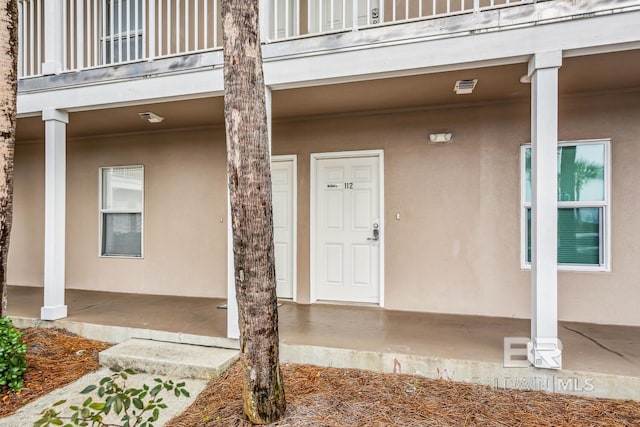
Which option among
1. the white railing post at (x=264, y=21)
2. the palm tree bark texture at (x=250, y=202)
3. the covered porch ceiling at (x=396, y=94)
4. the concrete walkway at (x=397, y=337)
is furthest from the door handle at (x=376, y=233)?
the palm tree bark texture at (x=250, y=202)

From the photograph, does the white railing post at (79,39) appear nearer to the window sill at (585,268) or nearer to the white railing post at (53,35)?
the white railing post at (53,35)

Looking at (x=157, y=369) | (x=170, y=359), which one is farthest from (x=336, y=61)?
(x=157, y=369)

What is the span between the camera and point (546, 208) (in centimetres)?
303

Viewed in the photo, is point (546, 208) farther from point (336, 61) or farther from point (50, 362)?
point (50, 362)

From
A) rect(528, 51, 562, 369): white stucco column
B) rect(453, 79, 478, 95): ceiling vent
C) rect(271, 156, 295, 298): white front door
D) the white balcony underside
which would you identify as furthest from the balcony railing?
rect(271, 156, 295, 298): white front door

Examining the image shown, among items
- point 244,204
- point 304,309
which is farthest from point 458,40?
point 304,309

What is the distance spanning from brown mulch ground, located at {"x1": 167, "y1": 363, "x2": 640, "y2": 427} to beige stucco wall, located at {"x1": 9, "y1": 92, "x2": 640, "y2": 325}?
5.48 feet

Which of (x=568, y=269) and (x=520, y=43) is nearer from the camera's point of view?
(x=520, y=43)

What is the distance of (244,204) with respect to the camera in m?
2.36

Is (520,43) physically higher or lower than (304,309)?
higher

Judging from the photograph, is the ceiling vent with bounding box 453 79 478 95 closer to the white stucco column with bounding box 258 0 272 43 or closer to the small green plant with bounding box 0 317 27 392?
the white stucco column with bounding box 258 0 272 43

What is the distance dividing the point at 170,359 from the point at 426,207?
130 inches

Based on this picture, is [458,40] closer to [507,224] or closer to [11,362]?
[507,224]

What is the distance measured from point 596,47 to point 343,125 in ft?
9.09
